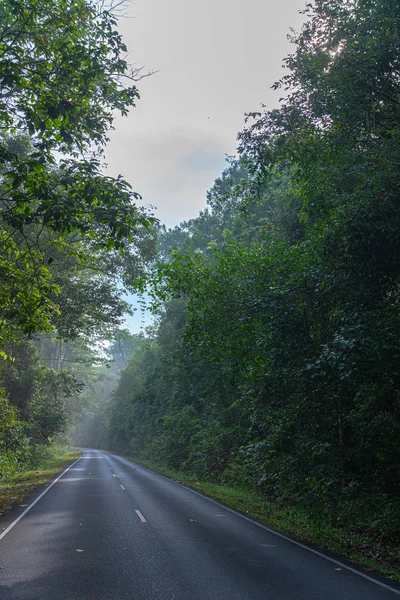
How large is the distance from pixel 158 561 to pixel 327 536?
13.5 ft

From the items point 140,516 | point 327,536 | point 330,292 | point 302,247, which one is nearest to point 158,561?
point 327,536

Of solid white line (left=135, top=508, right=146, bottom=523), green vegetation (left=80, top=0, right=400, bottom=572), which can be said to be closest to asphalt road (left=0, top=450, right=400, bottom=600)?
solid white line (left=135, top=508, right=146, bottom=523)

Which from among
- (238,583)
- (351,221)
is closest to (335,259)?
Answer: (351,221)

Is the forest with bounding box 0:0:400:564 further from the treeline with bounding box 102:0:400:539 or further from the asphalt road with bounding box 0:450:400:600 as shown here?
the asphalt road with bounding box 0:450:400:600

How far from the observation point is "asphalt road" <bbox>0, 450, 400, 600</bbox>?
5875mm

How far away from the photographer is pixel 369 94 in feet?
36.2

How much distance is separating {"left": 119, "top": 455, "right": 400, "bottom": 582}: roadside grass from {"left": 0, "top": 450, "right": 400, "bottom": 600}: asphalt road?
0.57 meters

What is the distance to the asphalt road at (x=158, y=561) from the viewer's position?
19.3ft

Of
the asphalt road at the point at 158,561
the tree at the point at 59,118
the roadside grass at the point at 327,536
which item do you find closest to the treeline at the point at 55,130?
the tree at the point at 59,118

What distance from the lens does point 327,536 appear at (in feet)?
31.5

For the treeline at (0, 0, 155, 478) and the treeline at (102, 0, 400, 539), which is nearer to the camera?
the treeline at (0, 0, 155, 478)

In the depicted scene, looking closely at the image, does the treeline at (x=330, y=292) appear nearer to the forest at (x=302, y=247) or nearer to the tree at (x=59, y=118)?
the forest at (x=302, y=247)

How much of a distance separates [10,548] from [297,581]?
464 centimetres

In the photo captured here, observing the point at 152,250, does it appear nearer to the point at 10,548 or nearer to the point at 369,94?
the point at 369,94
